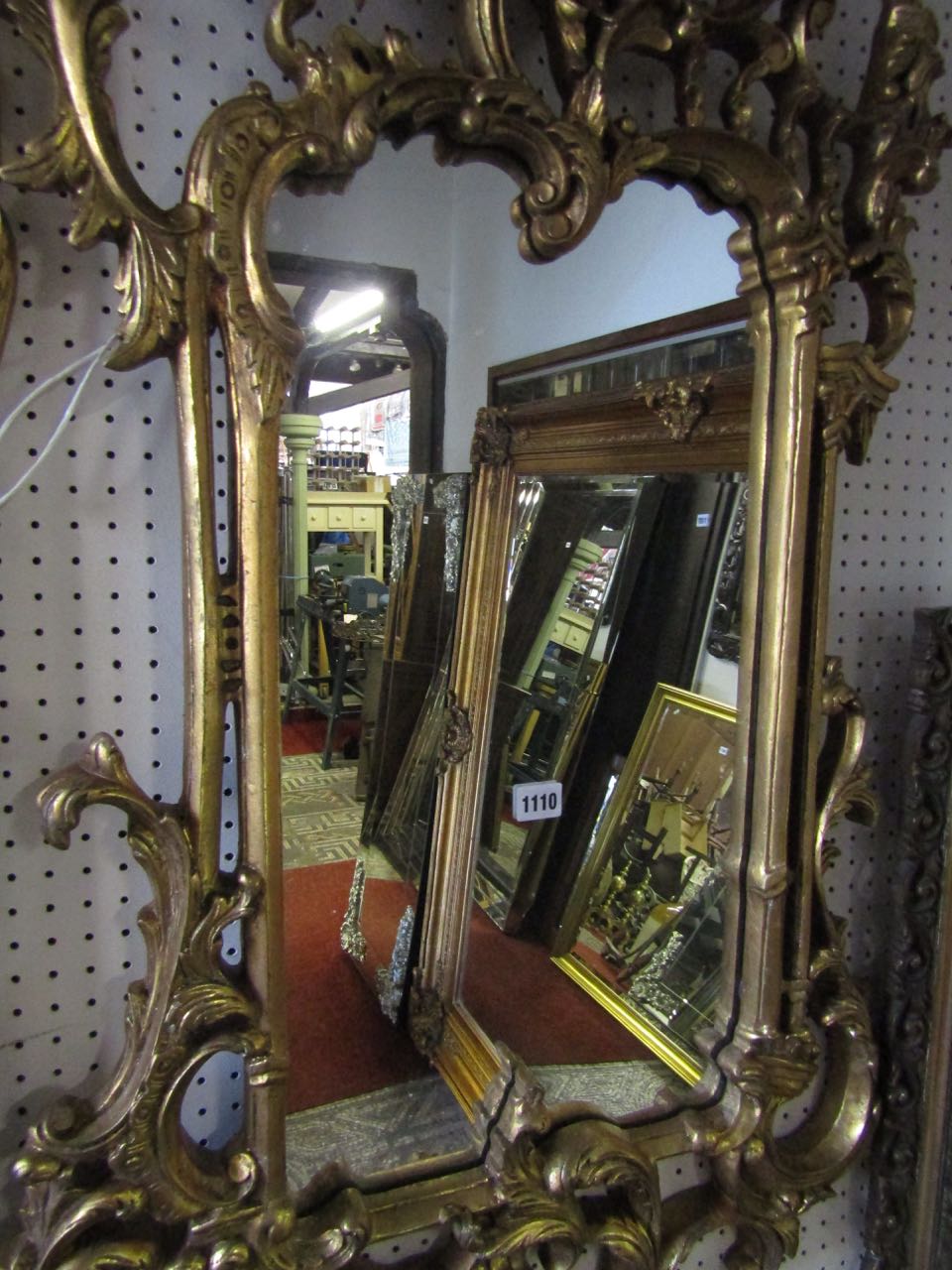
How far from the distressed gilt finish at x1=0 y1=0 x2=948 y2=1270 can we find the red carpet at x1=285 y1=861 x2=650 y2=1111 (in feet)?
0.13

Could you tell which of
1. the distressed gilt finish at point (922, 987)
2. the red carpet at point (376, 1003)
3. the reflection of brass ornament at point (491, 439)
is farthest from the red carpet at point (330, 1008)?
the distressed gilt finish at point (922, 987)

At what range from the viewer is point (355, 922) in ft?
2.72

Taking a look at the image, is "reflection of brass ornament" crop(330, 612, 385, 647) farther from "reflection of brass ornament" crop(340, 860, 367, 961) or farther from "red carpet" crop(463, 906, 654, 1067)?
"red carpet" crop(463, 906, 654, 1067)

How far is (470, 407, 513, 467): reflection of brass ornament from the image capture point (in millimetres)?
867

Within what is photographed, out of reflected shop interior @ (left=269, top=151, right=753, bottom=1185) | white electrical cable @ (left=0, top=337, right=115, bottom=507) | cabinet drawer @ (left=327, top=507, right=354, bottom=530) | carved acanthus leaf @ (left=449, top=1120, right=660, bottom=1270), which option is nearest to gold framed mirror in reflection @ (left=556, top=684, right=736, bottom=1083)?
reflected shop interior @ (left=269, top=151, right=753, bottom=1185)

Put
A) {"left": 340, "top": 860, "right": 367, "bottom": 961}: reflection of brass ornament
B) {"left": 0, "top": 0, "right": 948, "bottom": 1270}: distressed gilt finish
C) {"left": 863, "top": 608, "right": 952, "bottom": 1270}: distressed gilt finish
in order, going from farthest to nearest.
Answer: {"left": 863, "top": 608, "right": 952, "bottom": 1270}: distressed gilt finish < {"left": 340, "top": 860, "right": 367, "bottom": 961}: reflection of brass ornament < {"left": 0, "top": 0, "right": 948, "bottom": 1270}: distressed gilt finish

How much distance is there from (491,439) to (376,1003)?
1.83ft

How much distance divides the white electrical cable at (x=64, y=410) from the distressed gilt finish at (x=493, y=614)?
6 cm

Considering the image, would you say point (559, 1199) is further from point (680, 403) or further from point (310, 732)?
point (680, 403)

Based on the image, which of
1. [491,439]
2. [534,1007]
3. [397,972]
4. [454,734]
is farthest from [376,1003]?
[491,439]

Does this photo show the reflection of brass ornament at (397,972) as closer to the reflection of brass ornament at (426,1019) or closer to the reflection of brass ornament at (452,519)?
the reflection of brass ornament at (426,1019)

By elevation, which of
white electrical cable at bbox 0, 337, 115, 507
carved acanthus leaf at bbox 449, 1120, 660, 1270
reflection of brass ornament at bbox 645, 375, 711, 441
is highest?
reflection of brass ornament at bbox 645, 375, 711, 441

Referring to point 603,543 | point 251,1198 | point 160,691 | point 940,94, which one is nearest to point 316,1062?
point 251,1198

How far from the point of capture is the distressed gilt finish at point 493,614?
0.58 meters
